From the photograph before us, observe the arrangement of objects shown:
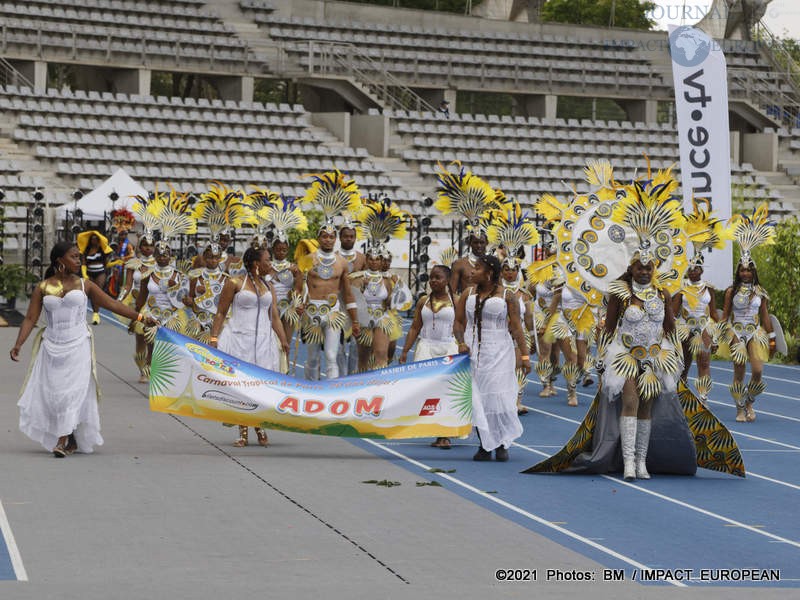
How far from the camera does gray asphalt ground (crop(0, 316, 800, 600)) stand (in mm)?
7277

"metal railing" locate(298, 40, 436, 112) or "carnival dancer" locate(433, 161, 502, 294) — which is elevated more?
"metal railing" locate(298, 40, 436, 112)

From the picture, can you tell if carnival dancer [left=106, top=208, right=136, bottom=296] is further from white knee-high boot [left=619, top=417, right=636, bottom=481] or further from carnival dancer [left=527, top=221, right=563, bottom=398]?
white knee-high boot [left=619, top=417, right=636, bottom=481]

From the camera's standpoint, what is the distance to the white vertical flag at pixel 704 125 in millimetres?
22234

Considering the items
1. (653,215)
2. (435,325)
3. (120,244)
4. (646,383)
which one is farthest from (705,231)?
(120,244)

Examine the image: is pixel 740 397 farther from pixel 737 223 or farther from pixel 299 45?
pixel 299 45

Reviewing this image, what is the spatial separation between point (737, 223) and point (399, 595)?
31.0 ft

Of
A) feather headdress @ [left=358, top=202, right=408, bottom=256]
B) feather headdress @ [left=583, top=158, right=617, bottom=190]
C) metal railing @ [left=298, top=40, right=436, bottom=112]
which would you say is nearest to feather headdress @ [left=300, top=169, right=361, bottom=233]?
feather headdress @ [left=358, top=202, right=408, bottom=256]

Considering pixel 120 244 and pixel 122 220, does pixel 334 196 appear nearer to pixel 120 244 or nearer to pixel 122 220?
pixel 122 220

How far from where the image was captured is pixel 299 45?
1684 inches

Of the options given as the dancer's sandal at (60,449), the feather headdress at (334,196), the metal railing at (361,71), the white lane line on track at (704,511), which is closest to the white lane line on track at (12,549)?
the dancer's sandal at (60,449)

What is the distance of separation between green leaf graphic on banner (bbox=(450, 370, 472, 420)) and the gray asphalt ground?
0.79 metres

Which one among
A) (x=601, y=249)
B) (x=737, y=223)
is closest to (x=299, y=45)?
(x=737, y=223)

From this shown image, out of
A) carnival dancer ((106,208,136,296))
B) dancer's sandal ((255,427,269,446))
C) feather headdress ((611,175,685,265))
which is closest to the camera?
feather headdress ((611,175,685,265))

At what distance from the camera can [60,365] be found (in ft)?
37.3
